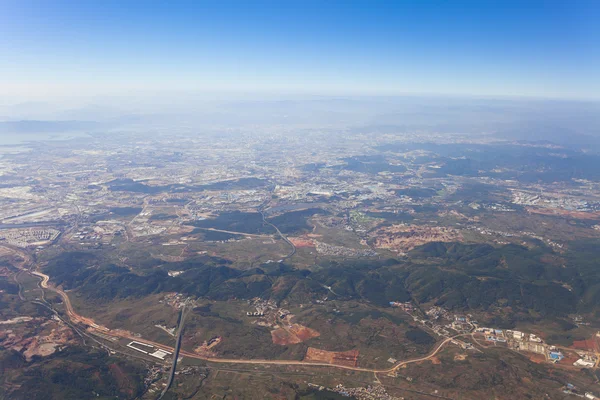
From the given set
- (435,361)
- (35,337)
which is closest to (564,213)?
(435,361)

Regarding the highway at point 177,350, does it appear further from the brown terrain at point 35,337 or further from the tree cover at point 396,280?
the brown terrain at point 35,337

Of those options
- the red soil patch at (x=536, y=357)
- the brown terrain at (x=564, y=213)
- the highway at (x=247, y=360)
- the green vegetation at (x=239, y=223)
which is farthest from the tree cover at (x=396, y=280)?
the brown terrain at (x=564, y=213)

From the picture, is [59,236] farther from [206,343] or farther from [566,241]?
[566,241]

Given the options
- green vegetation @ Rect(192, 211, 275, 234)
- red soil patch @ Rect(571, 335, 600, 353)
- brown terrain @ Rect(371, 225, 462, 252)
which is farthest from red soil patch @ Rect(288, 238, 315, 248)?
red soil patch @ Rect(571, 335, 600, 353)

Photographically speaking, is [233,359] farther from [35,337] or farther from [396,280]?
[396,280]

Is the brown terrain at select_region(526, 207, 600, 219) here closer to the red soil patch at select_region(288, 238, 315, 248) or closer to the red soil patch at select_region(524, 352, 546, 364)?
the red soil patch at select_region(288, 238, 315, 248)

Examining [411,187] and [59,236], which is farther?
[411,187]

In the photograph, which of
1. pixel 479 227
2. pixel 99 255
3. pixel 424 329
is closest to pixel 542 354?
pixel 424 329
